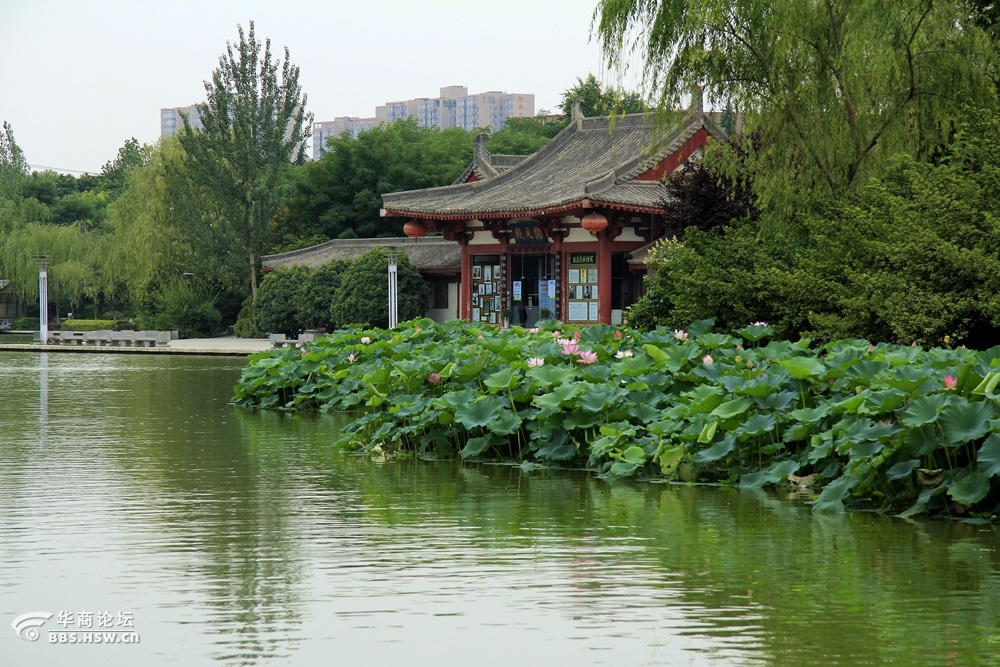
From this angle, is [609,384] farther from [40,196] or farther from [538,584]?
[40,196]

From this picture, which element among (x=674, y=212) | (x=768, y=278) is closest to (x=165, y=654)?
(x=768, y=278)

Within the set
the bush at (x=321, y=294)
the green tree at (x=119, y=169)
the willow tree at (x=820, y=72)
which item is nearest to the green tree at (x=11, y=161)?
the green tree at (x=119, y=169)

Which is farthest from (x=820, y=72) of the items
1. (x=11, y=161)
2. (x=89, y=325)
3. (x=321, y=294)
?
(x=11, y=161)

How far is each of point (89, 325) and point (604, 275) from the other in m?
19.7

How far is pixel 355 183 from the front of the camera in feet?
122

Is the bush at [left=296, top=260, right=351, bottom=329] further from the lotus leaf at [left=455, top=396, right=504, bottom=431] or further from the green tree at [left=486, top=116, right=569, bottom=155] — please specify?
the lotus leaf at [left=455, top=396, right=504, bottom=431]

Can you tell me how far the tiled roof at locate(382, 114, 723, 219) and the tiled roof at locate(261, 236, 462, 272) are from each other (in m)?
1.70

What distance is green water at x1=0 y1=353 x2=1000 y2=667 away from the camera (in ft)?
13.8

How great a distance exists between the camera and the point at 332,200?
3772 centimetres

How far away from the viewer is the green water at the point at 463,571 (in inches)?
165

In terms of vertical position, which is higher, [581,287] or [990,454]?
[581,287]

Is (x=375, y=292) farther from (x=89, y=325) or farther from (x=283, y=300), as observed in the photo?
(x=89, y=325)

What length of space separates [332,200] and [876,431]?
106 ft

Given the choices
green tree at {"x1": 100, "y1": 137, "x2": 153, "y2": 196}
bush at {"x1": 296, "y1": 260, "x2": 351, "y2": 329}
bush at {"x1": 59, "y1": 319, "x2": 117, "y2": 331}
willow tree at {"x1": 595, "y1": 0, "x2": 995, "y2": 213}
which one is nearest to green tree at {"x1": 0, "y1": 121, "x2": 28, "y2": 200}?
green tree at {"x1": 100, "y1": 137, "x2": 153, "y2": 196}
